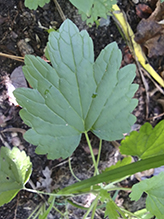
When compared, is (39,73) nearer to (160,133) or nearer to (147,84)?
(160,133)

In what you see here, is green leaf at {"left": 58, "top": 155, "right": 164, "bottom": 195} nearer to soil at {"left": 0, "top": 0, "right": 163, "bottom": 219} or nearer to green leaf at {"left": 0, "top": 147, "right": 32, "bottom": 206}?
green leaf at {"left": 0, "top": 147, "right": 32, "bottom": 206}

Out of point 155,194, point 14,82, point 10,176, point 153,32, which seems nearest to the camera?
point 155,194

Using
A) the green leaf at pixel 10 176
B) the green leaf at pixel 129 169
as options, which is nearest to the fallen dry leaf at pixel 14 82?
the green leaf at pixel 10 176

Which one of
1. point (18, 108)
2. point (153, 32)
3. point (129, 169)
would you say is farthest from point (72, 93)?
point (153, 32)

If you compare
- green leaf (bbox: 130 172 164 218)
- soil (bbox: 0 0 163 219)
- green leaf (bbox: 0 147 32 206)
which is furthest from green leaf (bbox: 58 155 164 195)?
soil (bbox: 0 0 163 219)

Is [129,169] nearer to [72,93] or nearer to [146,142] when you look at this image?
[146,142]

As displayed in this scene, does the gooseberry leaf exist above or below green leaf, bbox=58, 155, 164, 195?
above
